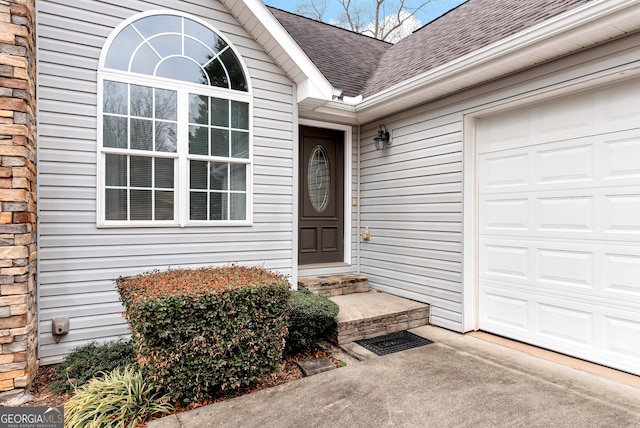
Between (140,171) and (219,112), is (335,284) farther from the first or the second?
(140,171)

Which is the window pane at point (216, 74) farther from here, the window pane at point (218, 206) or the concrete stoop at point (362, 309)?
the concrete stoop at point (362, 309)

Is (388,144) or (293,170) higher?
(388,144)

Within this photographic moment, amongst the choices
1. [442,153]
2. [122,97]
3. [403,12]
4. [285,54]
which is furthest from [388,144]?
[403,12]

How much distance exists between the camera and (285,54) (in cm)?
Answer: 422

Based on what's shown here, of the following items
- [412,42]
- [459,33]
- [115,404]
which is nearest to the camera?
[115,404]

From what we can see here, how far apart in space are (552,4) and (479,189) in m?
1.94

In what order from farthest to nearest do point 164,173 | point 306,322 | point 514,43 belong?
point 164,173, point 306,322, point 514,43

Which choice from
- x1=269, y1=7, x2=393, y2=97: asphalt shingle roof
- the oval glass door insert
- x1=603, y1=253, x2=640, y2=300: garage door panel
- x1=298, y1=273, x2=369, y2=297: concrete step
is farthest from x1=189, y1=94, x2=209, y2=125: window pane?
x1=603, y1=253, x2=640, y2=300: garage door panel

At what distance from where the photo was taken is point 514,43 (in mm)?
3256

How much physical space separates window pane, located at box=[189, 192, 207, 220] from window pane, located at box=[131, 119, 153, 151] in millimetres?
682

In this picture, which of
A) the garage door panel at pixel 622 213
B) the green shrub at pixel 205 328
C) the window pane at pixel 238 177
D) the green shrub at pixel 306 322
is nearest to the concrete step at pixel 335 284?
the green shrub at pixel 306 322

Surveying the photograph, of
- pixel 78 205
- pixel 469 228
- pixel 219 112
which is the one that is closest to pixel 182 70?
pixel 219 112

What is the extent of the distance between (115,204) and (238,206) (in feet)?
4.25

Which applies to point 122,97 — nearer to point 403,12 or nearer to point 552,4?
point 552,4
